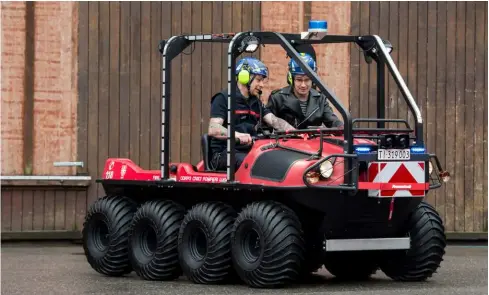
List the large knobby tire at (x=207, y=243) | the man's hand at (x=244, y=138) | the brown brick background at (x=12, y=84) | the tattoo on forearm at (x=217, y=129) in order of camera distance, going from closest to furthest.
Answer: the large knobby tire at (x=207, y=243) → the man's hand at (x=244, y=138) → the tattoo on forearm at (x=217, y=129) → the brown brick background at (x=12, y=84)

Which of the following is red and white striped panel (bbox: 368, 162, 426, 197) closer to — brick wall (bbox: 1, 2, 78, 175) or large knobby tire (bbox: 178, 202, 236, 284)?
large knobby tire (bbox: 178, 202, 236, 284)

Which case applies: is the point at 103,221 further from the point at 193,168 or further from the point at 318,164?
the point at 318,164

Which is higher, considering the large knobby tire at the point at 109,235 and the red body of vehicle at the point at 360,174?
the red body of vehicle at the point at 360,174

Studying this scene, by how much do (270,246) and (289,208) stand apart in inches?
16.9

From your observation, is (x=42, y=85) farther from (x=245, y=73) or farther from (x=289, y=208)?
(x=289, y=208)

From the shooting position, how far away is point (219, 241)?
11742 millimetres

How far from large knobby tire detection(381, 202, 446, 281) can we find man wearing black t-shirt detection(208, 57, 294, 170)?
57.8 inches

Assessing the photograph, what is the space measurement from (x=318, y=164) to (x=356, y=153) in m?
0.38

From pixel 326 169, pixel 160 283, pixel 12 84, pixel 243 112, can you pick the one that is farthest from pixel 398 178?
pixel 12 84

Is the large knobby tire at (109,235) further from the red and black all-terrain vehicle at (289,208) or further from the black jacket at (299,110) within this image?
the black jacket at (299,110)

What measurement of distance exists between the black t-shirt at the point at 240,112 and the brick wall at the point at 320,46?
5139 millimetres

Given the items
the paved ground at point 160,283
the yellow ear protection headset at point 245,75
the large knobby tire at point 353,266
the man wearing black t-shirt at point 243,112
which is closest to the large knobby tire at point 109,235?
the paved ground at point 160,283

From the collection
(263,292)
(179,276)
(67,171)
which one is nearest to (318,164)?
(263,292)

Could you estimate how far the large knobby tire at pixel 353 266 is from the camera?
1225 centimetres
